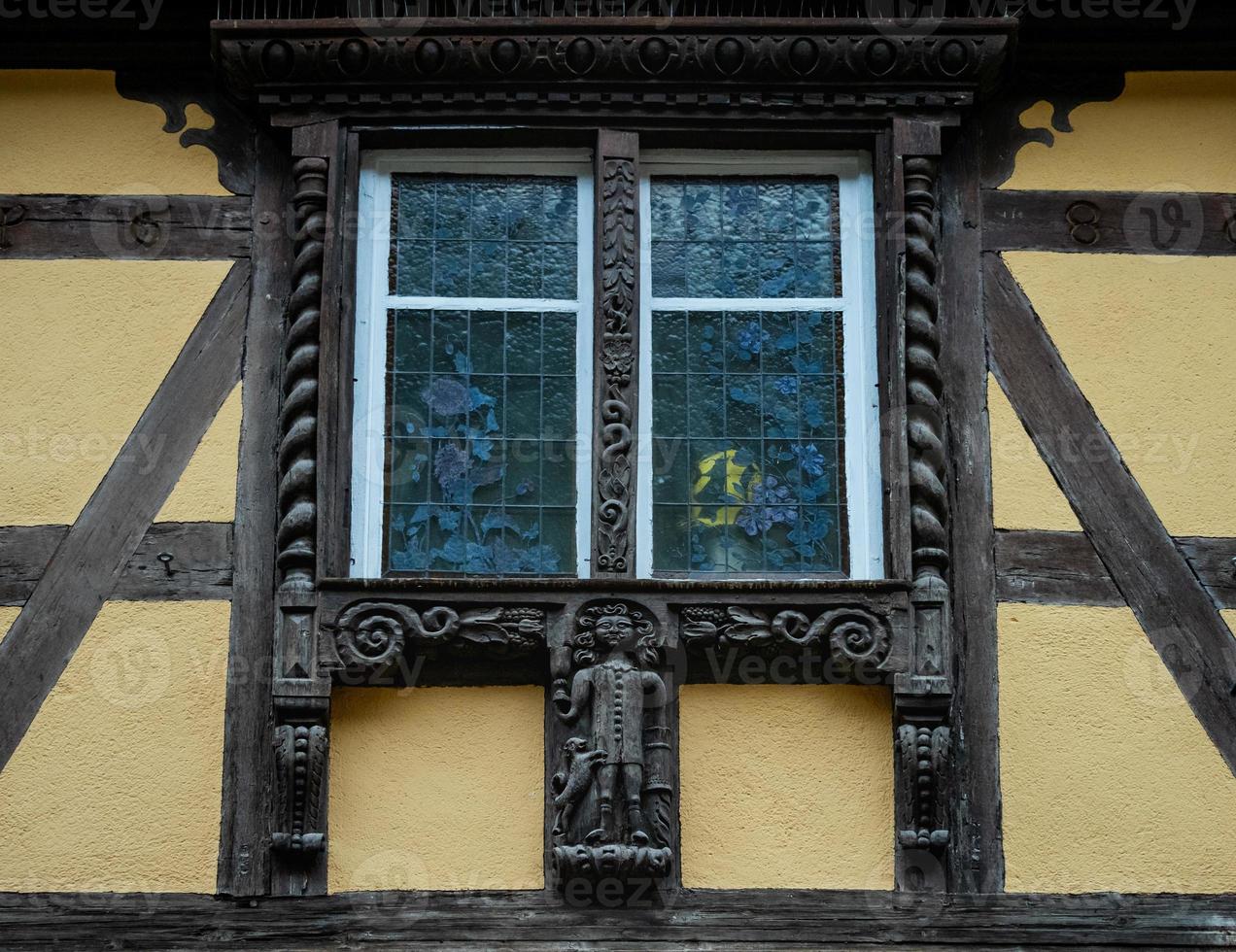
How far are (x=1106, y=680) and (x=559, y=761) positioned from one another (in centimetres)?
145

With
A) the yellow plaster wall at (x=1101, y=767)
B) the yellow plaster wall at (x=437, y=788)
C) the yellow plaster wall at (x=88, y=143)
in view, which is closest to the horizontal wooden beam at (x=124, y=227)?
the yellow plaster wall at (x=88, y=143)

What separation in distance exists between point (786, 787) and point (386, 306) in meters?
1.76

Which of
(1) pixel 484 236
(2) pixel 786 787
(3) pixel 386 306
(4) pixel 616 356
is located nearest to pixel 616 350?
(4) pixel 616 356

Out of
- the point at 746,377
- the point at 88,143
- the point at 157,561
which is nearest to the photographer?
the point at 157,561

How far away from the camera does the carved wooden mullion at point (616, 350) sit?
602 centimetres

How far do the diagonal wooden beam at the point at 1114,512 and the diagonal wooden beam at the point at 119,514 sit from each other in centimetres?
214

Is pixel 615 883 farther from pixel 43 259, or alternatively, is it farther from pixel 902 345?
pixel 43 259

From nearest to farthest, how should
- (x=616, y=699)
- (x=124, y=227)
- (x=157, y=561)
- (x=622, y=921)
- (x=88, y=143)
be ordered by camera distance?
(x=622, y=921) < (x=616, y=699) < (x=157, y=561) < (x=124, y=227) < (x=88, y=143)

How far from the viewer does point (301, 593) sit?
5.93 metres

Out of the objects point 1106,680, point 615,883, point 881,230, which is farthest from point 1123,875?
point 881,230

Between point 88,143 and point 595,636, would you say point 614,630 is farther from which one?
point 88,143

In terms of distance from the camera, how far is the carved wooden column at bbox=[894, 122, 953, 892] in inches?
227

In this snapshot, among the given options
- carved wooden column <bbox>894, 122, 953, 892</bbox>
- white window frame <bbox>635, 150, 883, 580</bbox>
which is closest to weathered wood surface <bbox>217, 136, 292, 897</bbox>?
white window frame <bbox>635, 150, 883, 580</bbox>

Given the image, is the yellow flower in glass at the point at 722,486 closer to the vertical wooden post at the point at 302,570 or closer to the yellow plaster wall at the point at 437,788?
the yellow plaster wall at the point at 437,788
